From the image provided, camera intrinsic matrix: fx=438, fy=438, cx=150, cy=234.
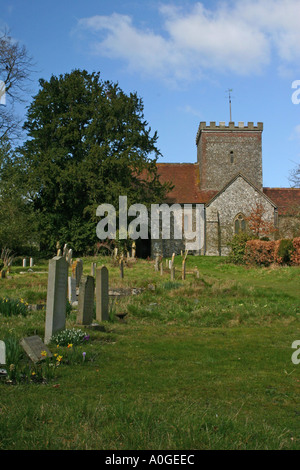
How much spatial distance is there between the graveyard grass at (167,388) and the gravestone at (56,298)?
0.43 meters

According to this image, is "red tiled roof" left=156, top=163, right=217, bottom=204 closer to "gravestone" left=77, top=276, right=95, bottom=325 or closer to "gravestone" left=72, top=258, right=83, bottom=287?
"gravestone" left=72, top=258, right=83, bottom=287

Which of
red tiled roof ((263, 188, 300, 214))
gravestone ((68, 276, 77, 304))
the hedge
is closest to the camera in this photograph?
gravestone ((68, 276, 77, 304))

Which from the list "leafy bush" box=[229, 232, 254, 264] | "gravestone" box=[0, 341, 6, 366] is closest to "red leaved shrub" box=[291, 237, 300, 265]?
"leafy bush" box=[229, 232, 254, 264]

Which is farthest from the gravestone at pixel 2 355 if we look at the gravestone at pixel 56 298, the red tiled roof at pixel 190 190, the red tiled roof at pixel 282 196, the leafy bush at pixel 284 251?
the red tiled roof at pixel 282 196

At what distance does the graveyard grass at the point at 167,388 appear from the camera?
324cm

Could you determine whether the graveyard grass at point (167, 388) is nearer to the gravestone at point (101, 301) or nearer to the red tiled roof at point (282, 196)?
the gravestone at point (101, 301)

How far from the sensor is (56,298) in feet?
22.4

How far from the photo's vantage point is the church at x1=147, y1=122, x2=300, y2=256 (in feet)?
115

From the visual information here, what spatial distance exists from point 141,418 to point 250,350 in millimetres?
3401

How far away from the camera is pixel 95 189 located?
29.1 meters

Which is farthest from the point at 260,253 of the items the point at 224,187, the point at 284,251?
the point at 224,187

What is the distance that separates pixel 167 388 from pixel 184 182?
34409 millimetres

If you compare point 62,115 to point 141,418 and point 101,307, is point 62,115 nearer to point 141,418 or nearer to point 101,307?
point 101,307

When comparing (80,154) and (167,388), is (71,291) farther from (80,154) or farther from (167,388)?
(80,154)
